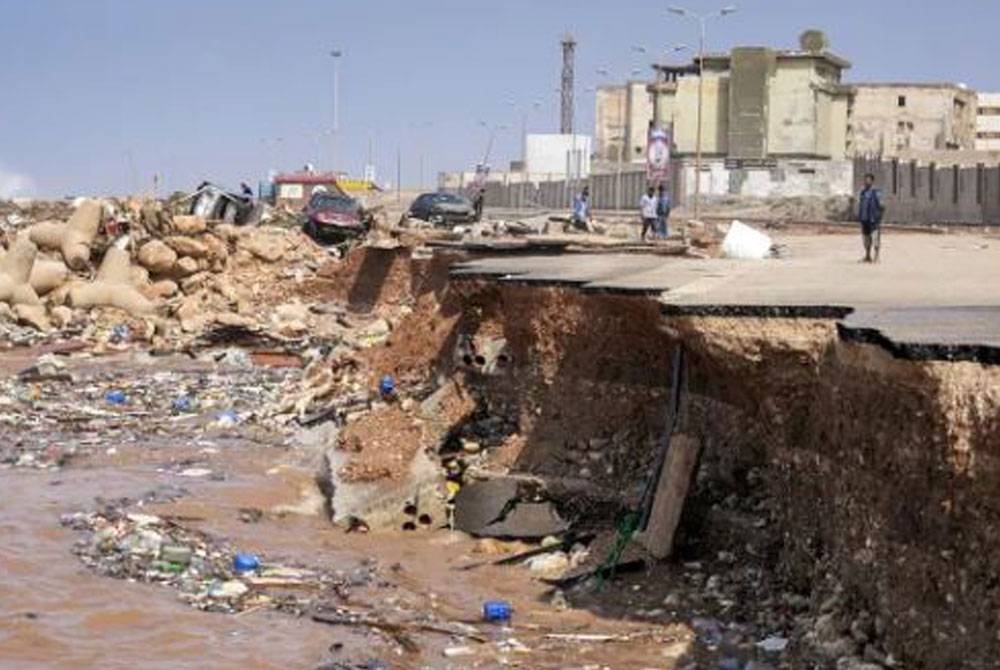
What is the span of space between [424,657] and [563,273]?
7.01 m

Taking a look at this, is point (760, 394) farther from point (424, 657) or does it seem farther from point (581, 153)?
point (581, 153)

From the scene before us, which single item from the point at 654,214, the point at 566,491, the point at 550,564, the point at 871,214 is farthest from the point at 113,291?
the point at 550,564

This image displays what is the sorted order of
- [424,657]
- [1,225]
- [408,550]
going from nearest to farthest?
[424,657] → [408,550] → [1,225]

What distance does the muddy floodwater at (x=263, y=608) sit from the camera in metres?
9.38

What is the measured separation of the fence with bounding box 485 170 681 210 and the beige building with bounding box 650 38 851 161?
157 inches

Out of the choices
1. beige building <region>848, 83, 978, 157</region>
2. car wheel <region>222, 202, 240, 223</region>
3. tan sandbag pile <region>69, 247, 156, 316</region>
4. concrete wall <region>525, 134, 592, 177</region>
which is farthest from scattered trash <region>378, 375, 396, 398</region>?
beige building <region>848, 83, 978, 157</region>

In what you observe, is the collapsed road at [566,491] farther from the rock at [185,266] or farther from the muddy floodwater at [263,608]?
the rock at [185,266]

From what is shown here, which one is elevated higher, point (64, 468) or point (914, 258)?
point (914, 258)

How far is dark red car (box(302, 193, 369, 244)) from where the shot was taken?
37.3 m

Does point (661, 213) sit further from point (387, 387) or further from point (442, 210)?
point (387, 387)

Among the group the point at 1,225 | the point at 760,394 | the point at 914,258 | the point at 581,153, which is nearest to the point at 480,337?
the point at 760,394

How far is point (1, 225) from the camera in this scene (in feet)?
128

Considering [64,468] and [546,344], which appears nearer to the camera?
[546,344]

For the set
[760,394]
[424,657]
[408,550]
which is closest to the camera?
[424,657]
